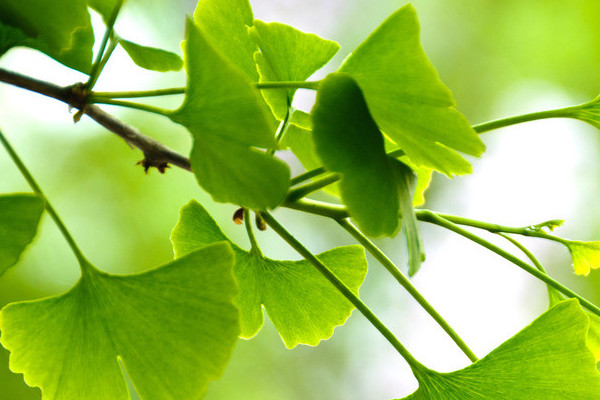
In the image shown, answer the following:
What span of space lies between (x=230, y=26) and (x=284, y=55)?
0.04 meters

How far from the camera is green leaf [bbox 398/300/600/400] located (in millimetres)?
360

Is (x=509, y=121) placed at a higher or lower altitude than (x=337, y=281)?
higher

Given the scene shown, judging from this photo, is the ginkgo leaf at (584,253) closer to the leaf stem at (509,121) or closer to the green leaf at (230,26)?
the leaf stem at (509,121)

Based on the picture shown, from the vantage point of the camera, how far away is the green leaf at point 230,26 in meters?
0.39

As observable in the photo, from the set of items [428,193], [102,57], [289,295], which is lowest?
[428,193]

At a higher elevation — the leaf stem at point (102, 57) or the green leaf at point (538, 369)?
the leaf stem at point (102, 57)

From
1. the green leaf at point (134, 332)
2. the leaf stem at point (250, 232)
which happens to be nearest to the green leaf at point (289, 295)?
the leaf stem at point (250, 232)

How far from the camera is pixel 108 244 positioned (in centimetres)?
241

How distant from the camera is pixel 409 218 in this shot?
0.29m

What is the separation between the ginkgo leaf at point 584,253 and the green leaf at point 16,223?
→ 39 centimetres

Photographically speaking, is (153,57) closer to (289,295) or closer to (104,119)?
(104,119)

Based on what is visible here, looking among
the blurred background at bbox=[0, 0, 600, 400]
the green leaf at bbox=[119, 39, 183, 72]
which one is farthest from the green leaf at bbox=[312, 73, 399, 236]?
the blurred background at bbox=[0, 0, 600, 400]

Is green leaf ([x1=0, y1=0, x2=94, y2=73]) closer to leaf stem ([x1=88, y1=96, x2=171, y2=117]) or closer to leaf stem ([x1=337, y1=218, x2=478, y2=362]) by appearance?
leaf stem ([x1=88, y1=96, x2=171, y2=117])

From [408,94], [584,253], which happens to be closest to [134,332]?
[408,94]
